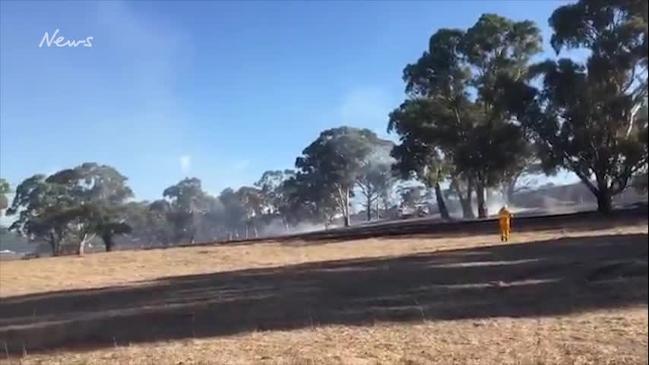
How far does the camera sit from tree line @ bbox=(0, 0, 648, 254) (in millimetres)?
2941

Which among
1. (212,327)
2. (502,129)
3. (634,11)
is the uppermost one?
(502,129)

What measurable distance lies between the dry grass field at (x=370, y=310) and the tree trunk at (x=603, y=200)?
14cm

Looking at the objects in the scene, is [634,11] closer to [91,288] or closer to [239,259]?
[91,288]

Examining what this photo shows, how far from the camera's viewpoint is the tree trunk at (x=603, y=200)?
3289mm

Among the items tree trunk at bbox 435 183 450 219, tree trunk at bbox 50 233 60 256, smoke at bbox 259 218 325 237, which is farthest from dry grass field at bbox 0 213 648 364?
tree trunk at bbox 50 233 60 256

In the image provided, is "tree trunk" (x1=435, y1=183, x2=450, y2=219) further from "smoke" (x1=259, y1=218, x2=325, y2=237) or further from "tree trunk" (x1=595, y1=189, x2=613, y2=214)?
"tree trunk" (x1=595, y1=189, x2=613, y2=214)

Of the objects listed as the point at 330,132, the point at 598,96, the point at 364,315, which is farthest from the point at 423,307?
the point at 598,96

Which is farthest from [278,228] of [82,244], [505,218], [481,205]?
[82,244]

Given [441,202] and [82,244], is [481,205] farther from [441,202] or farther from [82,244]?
[82,244]

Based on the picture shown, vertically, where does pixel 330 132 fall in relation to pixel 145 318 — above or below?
above

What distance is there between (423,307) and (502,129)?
8688 mm

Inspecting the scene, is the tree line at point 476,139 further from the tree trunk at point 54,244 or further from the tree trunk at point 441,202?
the tree trunk at point 54,244

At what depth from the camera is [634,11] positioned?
2.70 meters

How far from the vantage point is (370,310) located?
9258 mm
